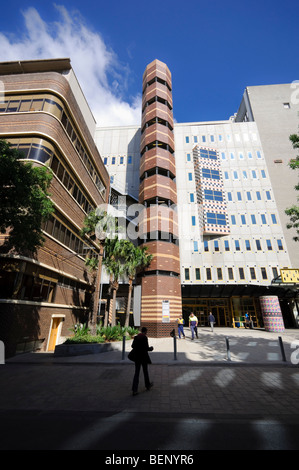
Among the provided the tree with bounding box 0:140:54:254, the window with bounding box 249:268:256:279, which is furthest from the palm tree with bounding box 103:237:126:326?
the window with bounding box 249:268:256:279

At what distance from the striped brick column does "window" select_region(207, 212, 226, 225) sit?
26.9 feet

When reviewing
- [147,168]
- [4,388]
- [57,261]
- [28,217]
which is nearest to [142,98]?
[147,168]

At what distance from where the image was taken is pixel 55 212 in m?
15.6

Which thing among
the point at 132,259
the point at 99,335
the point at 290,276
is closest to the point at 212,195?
the point at 290,276

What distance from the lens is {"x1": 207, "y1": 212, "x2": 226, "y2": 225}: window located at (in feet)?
105

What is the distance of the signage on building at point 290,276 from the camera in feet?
86.1

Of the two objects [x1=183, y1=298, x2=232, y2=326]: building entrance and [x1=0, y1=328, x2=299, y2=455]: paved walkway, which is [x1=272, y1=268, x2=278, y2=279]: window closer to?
[x1=183, y1=298, x2=232, y2=326]: building entrance

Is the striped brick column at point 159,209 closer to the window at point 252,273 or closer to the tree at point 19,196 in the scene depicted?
the window at point 252,273

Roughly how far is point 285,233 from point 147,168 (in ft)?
72.7

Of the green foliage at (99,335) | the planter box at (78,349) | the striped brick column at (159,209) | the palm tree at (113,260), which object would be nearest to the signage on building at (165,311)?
the striped brick column at (159,209)

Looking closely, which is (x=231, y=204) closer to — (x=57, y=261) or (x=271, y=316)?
(x=271, y=316)

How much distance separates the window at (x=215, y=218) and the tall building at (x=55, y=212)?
18.2 meters

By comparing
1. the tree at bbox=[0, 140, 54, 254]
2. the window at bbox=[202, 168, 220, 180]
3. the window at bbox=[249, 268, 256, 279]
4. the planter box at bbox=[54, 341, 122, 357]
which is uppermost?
the window at bbox=[202, 168, 220, 180]

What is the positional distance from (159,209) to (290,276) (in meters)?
18.3
